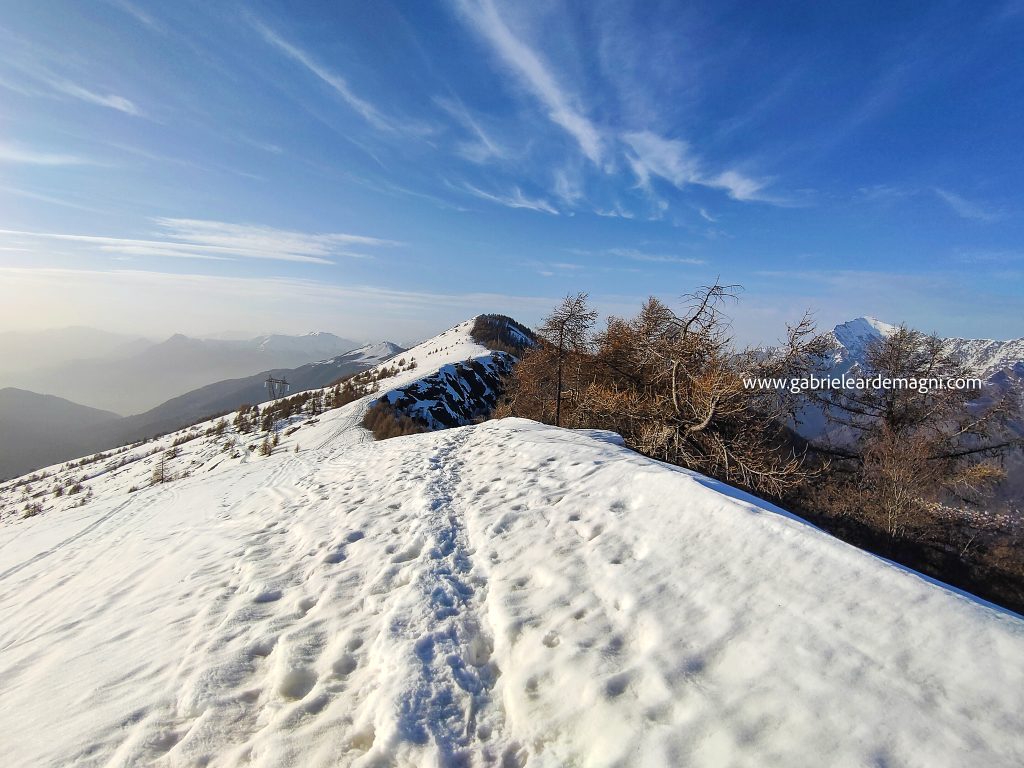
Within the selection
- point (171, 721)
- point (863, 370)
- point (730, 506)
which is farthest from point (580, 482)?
point (863, 370)

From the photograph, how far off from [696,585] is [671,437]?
6.98 m

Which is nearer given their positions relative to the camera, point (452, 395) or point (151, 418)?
point (452, 395)

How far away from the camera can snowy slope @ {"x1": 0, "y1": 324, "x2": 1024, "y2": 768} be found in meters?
2.03

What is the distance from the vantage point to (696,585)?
315 centimetres

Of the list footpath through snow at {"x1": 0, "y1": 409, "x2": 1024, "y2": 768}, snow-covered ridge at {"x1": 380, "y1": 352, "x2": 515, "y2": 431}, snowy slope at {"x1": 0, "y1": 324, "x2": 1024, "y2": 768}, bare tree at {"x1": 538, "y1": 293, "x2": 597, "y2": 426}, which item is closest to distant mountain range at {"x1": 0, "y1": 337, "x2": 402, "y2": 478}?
snow-covered ridge at {"x1": 380, "y1": 352, "x2": 515, "y2": 431}

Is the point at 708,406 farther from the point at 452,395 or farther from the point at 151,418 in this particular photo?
the point at 151,418

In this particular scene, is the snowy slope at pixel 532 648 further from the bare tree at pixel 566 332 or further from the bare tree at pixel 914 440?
the bare tree at pixel 914 440

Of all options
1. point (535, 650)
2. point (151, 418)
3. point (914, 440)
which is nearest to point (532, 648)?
point (535, 650)

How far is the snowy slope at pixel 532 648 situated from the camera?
2033mm

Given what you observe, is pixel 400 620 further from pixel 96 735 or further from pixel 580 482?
pixel 580 482

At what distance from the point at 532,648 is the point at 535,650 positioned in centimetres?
4

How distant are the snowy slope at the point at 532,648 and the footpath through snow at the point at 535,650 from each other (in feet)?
0.05

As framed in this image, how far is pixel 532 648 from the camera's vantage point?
2961mm

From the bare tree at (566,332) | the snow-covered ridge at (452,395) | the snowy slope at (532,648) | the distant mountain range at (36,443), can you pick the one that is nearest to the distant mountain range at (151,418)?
the distant mountain range at (36,443)
